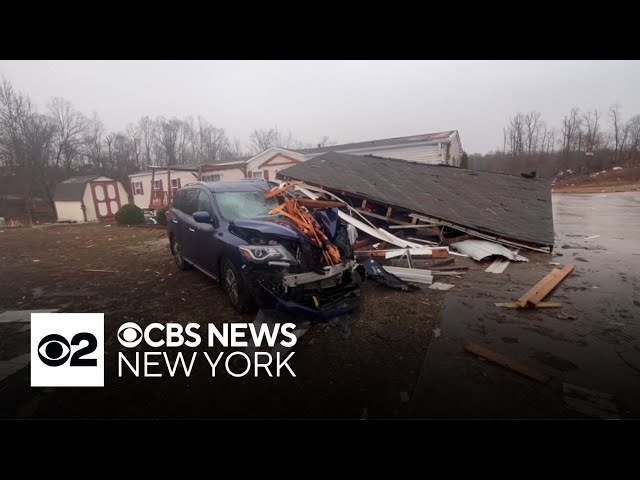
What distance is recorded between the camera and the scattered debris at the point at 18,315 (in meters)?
4.34

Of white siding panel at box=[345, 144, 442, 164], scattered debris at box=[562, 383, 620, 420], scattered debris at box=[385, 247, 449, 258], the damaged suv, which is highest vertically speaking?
white siding panel at box=[345, 144, 442, 164]

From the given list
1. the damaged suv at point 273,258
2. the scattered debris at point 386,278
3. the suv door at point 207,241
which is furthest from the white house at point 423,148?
the suv door at point 207,241

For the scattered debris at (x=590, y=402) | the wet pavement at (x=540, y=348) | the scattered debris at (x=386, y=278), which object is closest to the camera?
the scattered debris at (x=590, y=402)

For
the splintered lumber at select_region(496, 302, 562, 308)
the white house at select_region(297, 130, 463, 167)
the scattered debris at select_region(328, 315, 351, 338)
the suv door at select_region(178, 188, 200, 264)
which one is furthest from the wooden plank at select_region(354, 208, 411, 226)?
the white house at select_region(297, 130, 463, 167)

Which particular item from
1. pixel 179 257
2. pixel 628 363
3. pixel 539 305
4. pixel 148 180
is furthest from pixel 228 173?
pixel 628 363

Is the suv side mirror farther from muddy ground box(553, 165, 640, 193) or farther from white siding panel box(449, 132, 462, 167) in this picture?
muddy ground box(553, 165, 640, 193)

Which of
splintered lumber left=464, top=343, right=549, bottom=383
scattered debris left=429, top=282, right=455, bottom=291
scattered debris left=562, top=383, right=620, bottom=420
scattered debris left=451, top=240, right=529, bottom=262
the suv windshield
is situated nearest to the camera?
scattered debris left=562, top=383, right=620, bottom=420

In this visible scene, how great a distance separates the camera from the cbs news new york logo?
2.95m

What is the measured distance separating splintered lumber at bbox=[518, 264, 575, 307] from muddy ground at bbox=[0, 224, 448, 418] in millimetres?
1254

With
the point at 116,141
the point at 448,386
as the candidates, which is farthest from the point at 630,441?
the point at 116,141

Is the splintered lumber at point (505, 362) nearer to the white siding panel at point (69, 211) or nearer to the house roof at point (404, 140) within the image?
the house roof at point (404, 140)

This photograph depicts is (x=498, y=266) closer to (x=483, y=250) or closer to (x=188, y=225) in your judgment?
(x=483, y=250)

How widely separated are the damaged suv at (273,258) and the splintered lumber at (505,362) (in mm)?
1427
